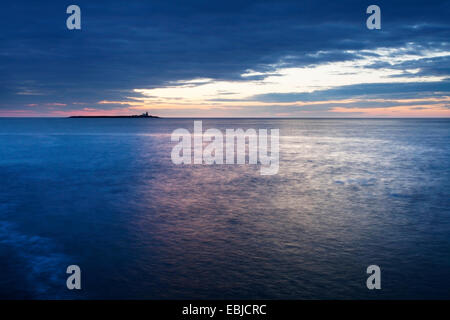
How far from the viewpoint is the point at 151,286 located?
26.6 ft

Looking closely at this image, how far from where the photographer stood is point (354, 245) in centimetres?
1046

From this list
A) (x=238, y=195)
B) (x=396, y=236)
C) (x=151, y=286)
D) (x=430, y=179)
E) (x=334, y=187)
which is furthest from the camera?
(x=430, y=179)

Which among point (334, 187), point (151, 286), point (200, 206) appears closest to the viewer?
point (151, 286)

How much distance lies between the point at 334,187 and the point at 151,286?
1352cm

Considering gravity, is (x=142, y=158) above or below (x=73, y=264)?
above

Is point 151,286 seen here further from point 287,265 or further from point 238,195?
point 238,195

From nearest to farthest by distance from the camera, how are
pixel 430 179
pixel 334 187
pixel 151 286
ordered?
pixel 151 286 < pixel 334 187 < pixel 430 179
